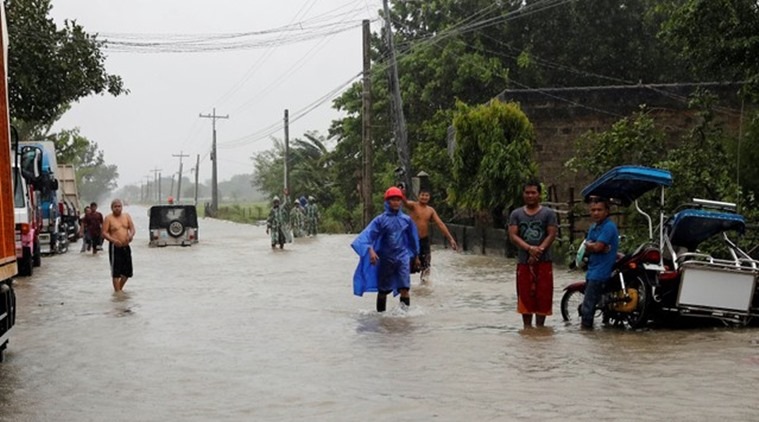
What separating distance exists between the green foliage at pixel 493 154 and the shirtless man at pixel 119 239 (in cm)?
1061

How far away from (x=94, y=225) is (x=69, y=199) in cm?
1169

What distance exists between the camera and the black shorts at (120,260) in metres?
18.3

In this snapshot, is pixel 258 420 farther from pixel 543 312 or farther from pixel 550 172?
pixel 550 172

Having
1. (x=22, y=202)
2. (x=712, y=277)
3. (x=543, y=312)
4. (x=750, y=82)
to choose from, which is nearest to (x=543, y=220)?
(x=543, y=312)

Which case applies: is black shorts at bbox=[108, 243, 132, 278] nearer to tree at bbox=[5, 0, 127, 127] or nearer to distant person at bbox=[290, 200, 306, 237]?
tree at bbox=[5, 0, 127, 127]

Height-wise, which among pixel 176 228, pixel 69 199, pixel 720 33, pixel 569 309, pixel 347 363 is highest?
pixel 720 33

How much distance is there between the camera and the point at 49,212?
103 ft

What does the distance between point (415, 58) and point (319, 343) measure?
34.1 m

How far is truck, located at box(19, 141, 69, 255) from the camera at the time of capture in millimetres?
29047

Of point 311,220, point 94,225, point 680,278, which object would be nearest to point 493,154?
point 94,225

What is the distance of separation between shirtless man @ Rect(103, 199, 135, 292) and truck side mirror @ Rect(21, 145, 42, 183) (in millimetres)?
7454

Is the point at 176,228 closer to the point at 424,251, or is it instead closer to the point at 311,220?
the point at 311,220

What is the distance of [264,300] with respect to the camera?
17.1 metres

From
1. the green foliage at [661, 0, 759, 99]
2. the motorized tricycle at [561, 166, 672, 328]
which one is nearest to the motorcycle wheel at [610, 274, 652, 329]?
the motorized tricycle at [561, 166, 672, 328]
